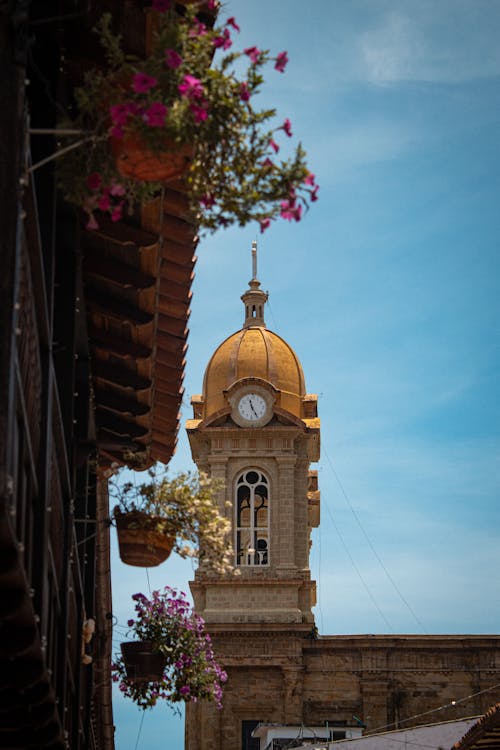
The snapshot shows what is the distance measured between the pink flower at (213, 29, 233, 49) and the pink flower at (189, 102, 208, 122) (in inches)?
15.8

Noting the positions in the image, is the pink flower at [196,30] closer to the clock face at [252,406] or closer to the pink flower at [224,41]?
the pink flower at [224,41]

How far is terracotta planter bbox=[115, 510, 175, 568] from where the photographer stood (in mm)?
10109

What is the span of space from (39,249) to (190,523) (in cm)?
352

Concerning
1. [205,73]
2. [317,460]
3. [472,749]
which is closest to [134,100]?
[205,73]

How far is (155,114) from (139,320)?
4.63 metres

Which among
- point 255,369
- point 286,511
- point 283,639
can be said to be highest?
point 255,369

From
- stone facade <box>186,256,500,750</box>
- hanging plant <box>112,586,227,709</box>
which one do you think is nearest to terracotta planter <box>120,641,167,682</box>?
hanging plant <box>112,586,227,709</box>

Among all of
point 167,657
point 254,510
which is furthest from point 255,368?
point 167,657

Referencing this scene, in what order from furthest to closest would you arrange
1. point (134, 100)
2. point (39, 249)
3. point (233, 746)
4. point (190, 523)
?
point (233, 746)
point (190, 523)
point (39, 249)
point (134, 100)

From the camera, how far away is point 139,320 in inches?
402

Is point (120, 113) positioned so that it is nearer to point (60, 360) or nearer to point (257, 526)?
point (60, 360)

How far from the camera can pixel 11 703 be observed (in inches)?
273

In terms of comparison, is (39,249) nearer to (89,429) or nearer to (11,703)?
(11,703)

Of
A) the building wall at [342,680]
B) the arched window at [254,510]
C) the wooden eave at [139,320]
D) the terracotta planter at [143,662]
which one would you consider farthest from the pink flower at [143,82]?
the arched window at [254,510]
